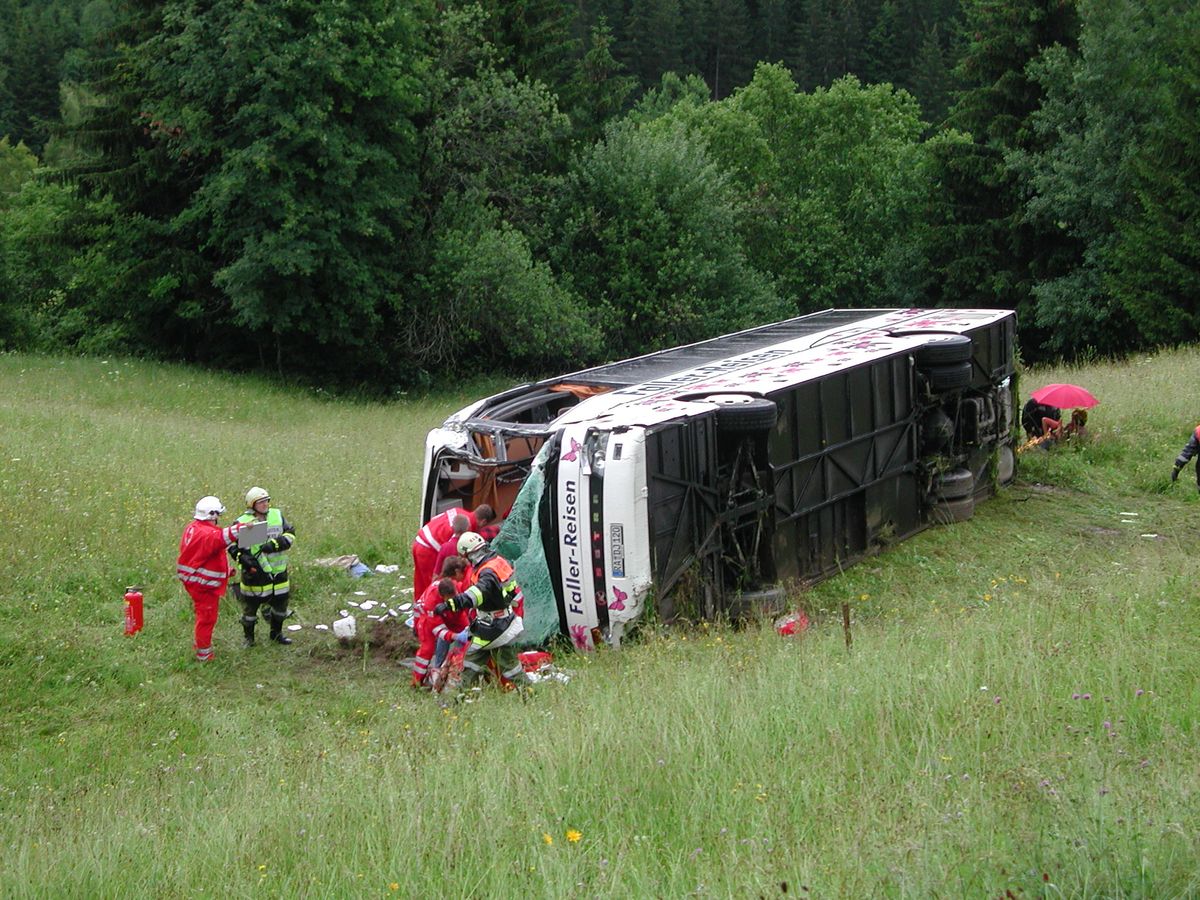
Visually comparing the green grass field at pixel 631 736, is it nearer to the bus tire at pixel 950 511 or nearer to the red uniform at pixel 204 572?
the bus tire at pixel 950 511

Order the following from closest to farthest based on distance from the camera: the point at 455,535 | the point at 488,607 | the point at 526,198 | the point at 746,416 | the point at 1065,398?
1. the point at 488,607
2. the point at 455,535
3. the point at 746,416
4. the point at 1065,398
5. the point at 526,198

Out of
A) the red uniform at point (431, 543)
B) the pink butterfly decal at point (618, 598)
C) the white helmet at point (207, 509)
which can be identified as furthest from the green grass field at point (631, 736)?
the white helmet at point (207, 509)

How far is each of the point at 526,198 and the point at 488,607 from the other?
25238 millimetres

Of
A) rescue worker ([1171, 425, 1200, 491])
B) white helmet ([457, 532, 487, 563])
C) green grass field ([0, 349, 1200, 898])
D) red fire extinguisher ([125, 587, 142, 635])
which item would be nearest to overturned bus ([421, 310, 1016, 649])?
green grass field ([0, 349, 1200, 898])

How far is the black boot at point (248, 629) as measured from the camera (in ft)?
34.3

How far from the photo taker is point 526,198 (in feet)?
108

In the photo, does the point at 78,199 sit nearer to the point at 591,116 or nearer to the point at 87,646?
the point at 591,116

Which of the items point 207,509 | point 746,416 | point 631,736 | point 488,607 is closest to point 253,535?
point 207,509

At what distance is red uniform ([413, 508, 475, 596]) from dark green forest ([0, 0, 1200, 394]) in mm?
17639

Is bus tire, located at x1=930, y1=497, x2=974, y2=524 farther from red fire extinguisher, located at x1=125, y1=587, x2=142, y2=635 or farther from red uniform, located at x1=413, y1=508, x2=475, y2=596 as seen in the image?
red fire extinguisher, located at x1=125, y1=587, x2=142, y2=635

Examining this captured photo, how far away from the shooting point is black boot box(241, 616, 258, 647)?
1047 centimetres

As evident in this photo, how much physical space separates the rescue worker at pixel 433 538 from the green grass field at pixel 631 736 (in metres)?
0.87

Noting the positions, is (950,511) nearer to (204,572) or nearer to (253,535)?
(253,535)

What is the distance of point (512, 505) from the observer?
10727mm
